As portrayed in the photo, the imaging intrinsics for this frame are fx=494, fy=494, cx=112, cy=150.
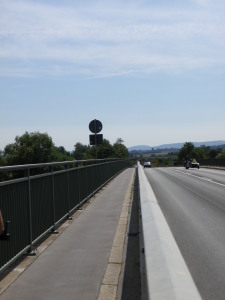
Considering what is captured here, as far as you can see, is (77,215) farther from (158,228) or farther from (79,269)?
(158,228)

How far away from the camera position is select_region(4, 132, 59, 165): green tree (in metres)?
109

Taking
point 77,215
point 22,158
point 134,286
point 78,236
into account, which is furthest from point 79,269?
point 22,158

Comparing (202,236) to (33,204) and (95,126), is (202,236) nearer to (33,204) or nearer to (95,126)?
(33,204)

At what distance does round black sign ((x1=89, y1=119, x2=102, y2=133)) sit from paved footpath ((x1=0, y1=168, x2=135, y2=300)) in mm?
11169

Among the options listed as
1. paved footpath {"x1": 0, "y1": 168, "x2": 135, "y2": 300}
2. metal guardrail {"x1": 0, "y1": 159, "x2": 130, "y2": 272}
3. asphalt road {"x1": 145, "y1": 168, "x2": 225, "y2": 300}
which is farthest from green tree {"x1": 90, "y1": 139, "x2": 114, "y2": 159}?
paved footpath {"x1": 0, "y1": 168, "x2": 135, "y2": 300}

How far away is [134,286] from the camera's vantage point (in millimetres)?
5531

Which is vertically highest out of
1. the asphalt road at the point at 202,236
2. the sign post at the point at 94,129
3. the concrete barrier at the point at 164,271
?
the sign post at the point at 94,129

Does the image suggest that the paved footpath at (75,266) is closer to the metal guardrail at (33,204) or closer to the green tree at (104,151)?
the metal guardrail at (33,204)

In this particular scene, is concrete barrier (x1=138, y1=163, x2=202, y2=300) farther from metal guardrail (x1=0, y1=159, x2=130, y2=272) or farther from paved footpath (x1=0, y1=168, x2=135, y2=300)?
metal guardrail (x1=0, y1=159, x2=130, y2=272)

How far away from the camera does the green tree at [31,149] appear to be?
109062 mm

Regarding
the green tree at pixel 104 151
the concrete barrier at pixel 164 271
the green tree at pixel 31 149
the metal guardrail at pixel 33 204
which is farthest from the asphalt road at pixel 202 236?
the green tree at pixel 31 149

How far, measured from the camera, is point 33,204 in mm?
7453

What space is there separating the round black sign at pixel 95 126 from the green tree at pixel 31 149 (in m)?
88.5

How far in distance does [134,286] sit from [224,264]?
1.91 m
